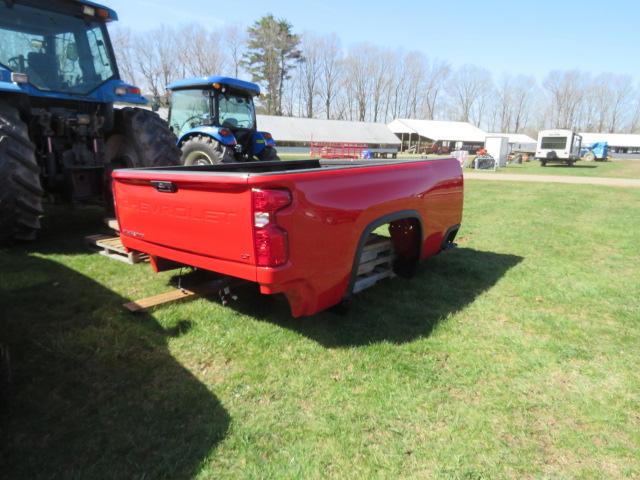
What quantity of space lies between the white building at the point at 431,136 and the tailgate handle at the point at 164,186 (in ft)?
170

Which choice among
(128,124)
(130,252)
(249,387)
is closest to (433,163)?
(249,387)

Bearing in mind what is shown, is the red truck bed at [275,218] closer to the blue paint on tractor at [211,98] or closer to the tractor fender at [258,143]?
the blue paint on tractor at [211,98]

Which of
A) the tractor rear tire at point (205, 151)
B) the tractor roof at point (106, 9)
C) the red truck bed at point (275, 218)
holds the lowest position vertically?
the red truck bed at point (275, 218)

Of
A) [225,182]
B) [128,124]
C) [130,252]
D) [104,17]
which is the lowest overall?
[130,252]

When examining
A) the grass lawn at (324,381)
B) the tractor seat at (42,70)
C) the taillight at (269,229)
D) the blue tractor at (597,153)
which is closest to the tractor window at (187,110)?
the tractor seat at (42,70)

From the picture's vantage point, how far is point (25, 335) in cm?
303

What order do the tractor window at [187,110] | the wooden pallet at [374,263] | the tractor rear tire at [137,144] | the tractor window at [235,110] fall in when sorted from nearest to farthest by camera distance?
1. the wooden pallet at [374,263]
2. the tractor rear tire at [137,144]
3. the tractor window at [187,110]
4. the tractor window at [235,110]

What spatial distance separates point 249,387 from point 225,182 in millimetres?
1322

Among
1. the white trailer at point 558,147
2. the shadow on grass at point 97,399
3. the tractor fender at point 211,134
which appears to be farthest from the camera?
the white trailer at point 558,147

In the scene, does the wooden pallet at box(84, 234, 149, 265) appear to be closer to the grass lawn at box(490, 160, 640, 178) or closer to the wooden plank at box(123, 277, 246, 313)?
the wooden plank at box(123, 277, 246, 313)

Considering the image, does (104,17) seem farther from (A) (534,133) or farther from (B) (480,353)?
(A) (534,133)

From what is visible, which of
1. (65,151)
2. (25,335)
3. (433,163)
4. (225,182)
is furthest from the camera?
(65,151)

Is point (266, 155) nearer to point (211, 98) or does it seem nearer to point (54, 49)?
point (211, 98)

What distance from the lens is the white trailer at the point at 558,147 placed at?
3034cm
